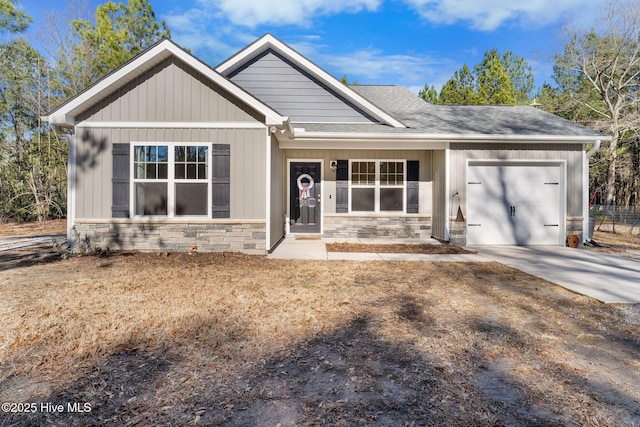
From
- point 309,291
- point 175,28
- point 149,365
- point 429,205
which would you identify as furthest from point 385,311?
point 175,28

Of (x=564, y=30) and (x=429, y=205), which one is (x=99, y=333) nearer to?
(x=429, y=205)

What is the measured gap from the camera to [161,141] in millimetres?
7023

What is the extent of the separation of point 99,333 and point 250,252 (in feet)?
13.4

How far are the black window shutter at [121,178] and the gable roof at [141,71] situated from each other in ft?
3.29

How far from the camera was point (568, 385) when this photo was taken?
224cm

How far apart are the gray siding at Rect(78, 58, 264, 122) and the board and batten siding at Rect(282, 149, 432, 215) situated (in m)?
2.79

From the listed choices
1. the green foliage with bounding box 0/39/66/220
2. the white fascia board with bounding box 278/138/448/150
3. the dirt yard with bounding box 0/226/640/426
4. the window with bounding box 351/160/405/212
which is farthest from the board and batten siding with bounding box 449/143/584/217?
the green foliage with bounding box 0/39/66/220

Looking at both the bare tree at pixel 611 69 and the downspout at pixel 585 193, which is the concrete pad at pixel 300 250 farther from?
the bare tree at pixel 611 69

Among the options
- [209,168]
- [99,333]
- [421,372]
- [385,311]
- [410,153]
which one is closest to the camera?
[421,372]

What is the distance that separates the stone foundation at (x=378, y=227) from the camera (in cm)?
947

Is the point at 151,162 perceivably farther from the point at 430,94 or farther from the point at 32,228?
the point at 430,94

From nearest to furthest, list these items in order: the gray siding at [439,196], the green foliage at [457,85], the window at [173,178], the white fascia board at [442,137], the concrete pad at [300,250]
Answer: the concrete pad at [300,250] → the window at [173,178] → the white fascia board at [442,137] → the gray siding at [439,196] → the green foliage at [457,85]

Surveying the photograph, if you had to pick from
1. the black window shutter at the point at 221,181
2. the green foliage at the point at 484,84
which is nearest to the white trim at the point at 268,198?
the black window shutter at the point at 221,181

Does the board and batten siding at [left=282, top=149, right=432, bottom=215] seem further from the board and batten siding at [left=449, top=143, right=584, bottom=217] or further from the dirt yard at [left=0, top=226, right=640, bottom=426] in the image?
the dirt yard at [left=0, top=226, right=640, bottom=426]
